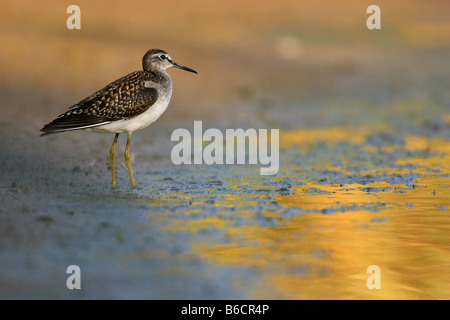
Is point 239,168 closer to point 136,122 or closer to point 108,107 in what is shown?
point 136,122

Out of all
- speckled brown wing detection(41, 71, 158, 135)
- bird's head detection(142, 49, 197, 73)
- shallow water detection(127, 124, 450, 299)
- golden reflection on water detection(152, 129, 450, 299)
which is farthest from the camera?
bird's head detection(142, 49, 197, 73)

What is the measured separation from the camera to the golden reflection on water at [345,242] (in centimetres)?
540

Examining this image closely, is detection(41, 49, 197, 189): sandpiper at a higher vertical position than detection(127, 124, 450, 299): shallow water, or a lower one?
higher

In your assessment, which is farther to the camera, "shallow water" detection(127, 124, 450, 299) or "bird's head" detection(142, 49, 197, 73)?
"bird's head" detection(142, 49, 197, 73)

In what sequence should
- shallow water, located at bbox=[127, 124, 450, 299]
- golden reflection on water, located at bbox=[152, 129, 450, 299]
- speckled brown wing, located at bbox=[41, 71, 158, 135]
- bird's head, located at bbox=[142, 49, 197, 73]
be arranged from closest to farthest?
golden reflection on water, located at bbox=[152, 129, 450, 299]
shallow water, located at bbox=[127, 124, 450, 299]
speckled brown wing, located at bbox=[41, 71, 158, 135]
bird's head, located at bbox=[142, 49, 197, 73]

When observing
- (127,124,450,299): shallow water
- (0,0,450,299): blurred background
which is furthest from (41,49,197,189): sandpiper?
(127,124,450,299): shallow water

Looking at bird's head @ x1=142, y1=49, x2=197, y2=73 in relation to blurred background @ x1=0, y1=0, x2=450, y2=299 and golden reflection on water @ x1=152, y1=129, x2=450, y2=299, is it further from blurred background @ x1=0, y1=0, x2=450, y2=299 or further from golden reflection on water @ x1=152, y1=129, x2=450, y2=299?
golden reflection on water @ x1=152, y1=129, x2=450, y2=299

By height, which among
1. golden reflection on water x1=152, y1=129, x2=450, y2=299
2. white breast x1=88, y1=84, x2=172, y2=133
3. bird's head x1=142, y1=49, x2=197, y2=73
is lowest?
golden reflection on water x1=152, y1=129, x2=450, y2=299

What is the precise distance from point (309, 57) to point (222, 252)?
40.4ft

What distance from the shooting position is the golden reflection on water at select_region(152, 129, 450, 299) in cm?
540

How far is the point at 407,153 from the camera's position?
427 inches

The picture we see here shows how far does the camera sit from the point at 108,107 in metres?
8.47

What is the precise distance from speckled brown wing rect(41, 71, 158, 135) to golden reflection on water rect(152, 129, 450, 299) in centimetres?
152

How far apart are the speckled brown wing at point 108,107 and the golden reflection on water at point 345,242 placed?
152cm
